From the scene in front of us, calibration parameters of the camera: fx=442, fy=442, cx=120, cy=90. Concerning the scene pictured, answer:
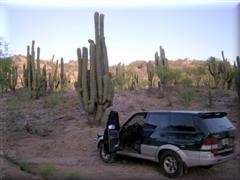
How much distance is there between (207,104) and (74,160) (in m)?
11.3

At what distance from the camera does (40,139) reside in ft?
57.1

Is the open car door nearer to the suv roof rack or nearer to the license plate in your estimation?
the suv roof rack

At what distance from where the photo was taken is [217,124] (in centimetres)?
1080

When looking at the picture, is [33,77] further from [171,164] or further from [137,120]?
[171,164]

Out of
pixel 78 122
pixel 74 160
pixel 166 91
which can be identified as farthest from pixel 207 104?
pixel 74 160

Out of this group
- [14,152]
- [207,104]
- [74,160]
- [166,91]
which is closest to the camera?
[74,160]

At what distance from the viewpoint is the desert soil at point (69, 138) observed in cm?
1145

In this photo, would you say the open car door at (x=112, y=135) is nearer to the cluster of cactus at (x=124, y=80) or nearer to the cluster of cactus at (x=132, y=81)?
the cluster of cactus at (x=124, y=80)

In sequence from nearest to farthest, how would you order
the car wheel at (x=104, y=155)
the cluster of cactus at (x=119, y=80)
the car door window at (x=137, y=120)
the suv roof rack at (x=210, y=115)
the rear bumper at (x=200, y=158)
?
the rear bumper at (x=200, y=158) < the suv roof rack at (x=210, y=115) < the car door window at (x=137, y=120) < the car wheel at (x=104, y=155) < the cluster of cactus at (x=119, y=80)

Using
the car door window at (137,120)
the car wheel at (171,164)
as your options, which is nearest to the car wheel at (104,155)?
the car door window at (137,120)

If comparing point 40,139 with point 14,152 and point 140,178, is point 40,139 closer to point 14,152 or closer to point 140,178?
point 14,152

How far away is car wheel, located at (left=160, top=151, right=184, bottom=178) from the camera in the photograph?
10.8 m

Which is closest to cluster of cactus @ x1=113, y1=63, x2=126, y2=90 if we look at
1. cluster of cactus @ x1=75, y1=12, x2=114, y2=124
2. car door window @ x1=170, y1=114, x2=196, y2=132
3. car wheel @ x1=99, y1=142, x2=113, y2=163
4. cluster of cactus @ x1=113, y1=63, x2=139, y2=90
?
cluster of cactus @ x1=113, y1=63, x2=139, y2=90

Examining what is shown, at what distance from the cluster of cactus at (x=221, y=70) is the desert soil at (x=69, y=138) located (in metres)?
3.44
